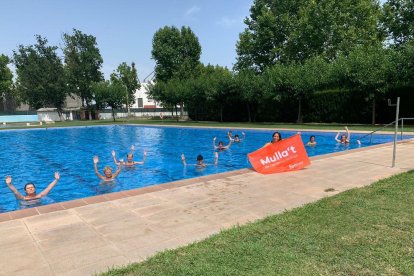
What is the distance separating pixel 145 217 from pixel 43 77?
67.7 metres

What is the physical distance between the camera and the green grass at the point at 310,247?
369cm

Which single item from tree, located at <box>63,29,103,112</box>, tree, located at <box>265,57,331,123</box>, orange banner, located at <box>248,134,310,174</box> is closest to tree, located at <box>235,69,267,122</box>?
tree, located at <box>265,57,331,123</box>

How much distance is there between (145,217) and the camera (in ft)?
19.1

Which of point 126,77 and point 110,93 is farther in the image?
point 126,77

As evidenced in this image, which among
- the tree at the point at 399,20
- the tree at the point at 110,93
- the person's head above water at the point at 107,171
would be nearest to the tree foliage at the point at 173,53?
the tree at the point at 110,93

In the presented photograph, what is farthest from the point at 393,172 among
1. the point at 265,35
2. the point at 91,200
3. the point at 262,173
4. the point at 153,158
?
the point at 265,35

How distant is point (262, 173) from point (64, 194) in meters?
7.18

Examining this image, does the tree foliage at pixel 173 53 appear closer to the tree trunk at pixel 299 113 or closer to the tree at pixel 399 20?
the tree trunk at pixel 299 113

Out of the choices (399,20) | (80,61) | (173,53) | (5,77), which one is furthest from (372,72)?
(5,77)

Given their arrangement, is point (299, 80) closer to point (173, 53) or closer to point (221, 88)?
point (221, 88)

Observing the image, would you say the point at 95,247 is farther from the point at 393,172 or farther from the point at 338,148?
the point at 338,148

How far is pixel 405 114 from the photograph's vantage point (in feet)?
89.4

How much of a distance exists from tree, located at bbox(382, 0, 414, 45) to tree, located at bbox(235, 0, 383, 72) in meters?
1.66

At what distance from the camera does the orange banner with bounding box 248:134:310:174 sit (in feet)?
31.7
